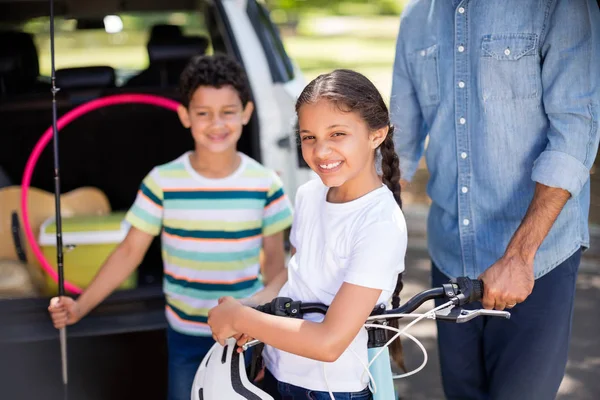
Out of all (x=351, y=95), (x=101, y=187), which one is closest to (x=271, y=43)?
(x=101, y=187)

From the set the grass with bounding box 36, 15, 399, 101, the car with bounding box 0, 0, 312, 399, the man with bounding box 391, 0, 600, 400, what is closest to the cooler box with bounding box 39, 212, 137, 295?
the car with bounding box 0, 0, 312, 399

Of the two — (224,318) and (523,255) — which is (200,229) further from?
(523,255)

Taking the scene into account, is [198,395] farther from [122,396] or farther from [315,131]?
[122,396]

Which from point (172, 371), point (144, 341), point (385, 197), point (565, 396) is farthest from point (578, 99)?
point (565, 396)

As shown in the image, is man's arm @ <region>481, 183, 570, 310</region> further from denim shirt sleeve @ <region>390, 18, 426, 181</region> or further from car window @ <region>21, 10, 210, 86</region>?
car window @ <region>21, 10, 210, 86</region>

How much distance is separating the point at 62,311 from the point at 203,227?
540mm

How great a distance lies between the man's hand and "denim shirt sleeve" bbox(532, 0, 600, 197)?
25cm

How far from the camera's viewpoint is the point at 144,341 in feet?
11.6

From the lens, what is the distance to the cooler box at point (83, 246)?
152 inches

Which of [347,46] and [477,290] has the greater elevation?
[477,290]

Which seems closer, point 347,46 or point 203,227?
point 203,227

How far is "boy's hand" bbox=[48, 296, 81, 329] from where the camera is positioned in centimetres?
293

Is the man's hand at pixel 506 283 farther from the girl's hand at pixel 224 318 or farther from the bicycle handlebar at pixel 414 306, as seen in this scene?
the girl's hand at pixel 224 318

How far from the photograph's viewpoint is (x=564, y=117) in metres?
2.63
